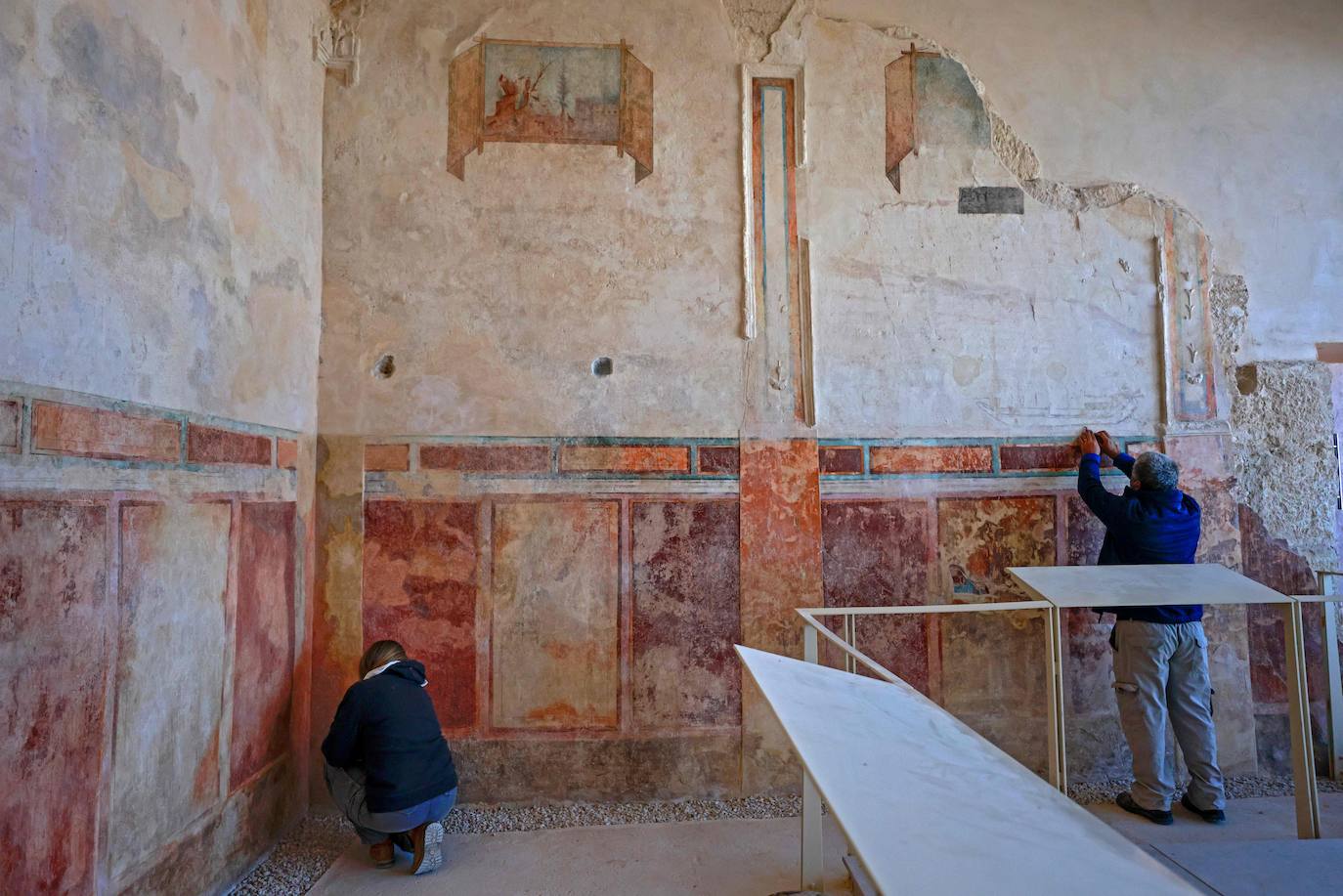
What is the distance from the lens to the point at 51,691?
79.4 inches

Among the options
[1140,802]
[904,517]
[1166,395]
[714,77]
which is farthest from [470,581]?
[1166,395]

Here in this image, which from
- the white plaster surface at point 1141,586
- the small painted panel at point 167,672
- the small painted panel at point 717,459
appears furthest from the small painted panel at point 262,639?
the white plaster surface at point 1141,586

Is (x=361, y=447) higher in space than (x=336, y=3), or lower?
lower

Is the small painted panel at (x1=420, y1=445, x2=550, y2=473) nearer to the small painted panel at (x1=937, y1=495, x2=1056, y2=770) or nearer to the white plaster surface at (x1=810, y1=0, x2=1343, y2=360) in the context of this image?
the small painted panel at (x1=937, y1=495, x2=1056, y2=770)

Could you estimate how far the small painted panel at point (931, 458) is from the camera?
3885mm

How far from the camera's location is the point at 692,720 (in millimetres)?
3729

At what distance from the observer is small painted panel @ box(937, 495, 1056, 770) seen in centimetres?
383

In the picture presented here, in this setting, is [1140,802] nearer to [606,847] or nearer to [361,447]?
[606,847]

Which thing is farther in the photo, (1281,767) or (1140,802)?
(1281,767)

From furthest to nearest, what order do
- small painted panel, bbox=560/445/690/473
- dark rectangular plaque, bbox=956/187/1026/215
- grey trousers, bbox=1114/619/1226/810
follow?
dark rectangular plaque, bbox=956/187/1026/215, small painted panel, bbox=560/445/690/473, grey trousers, bbox=1114/619/1226/810

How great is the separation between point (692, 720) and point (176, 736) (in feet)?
6.94

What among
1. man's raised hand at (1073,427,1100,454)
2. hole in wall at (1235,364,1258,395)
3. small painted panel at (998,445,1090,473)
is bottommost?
small painted panel at (998,445,1090,473)

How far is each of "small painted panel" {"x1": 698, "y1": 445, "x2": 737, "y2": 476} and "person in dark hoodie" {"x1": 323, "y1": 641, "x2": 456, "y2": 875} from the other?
1.60m

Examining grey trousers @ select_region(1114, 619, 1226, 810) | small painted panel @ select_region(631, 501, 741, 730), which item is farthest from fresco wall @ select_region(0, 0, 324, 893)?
grey trousers @ select_region(1114, 619, 1226, 810)
